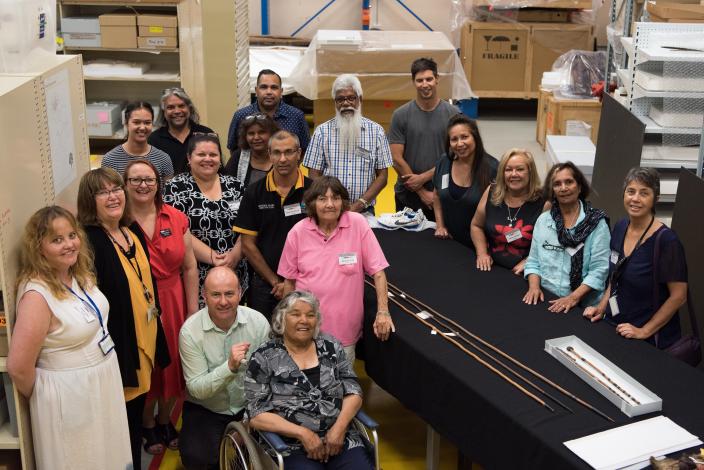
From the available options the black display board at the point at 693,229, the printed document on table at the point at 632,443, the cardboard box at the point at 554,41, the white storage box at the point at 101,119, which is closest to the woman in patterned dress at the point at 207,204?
the printed document on table at the point at 632,443

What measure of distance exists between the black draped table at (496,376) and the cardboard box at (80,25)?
14.0ft

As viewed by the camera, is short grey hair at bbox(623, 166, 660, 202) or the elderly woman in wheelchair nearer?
the elderly woman in wheelchair

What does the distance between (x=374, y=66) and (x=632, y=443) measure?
6596mm

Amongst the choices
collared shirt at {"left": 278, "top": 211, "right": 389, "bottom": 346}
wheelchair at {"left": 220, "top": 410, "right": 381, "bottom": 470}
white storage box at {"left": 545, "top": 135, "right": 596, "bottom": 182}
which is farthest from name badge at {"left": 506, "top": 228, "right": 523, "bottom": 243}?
white storage box at {"left": 545, "top": 135, "right": 596, "bottom": 182}

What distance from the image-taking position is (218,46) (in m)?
6.98

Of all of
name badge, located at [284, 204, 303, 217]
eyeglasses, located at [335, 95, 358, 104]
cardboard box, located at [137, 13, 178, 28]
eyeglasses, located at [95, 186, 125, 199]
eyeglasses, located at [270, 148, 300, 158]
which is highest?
cardboard box, located at [137, 13, 178, 28]

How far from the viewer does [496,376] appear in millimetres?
3303

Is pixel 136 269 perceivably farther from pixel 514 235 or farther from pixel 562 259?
pixel 562 259

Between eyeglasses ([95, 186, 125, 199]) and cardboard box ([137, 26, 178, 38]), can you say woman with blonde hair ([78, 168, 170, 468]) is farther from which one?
cardboard box ([137, 26, 178, 38])

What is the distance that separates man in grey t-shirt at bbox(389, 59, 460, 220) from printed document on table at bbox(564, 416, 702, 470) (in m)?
2.46

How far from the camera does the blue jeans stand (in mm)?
3291

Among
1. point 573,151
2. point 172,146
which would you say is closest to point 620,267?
point 172,146

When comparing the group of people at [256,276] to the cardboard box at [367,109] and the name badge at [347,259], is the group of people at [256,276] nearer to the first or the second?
the name badge at [347,259]

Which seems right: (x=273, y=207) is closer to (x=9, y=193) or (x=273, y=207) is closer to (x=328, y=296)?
(x=328, y=296)
